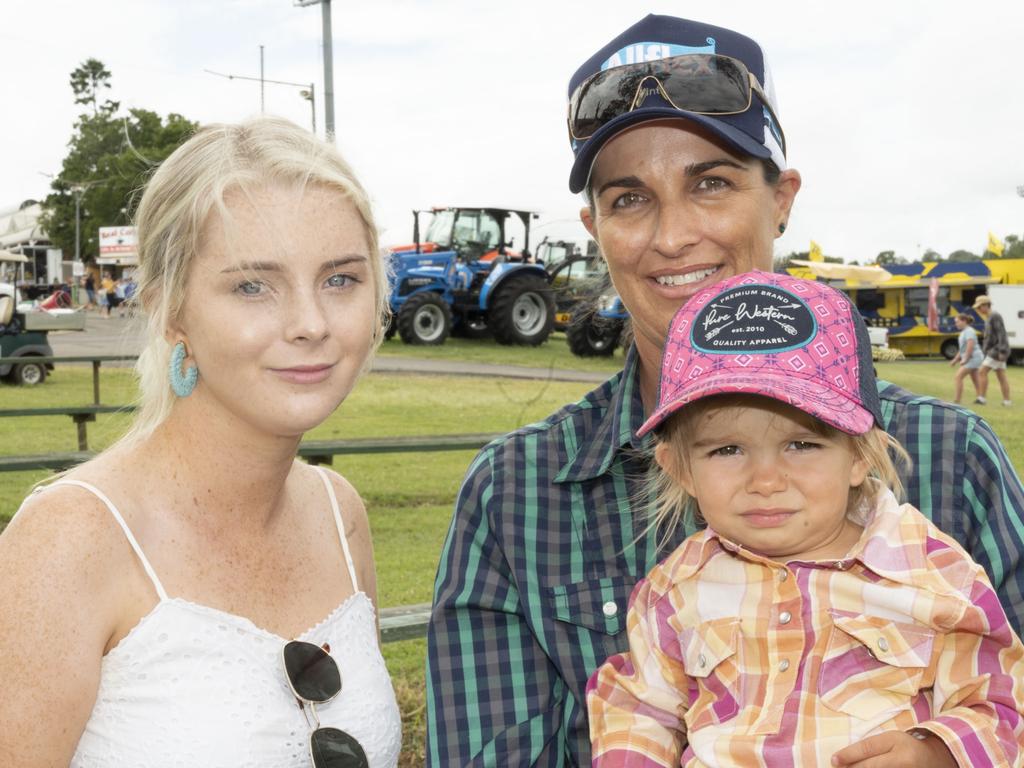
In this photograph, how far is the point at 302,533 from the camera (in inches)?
100

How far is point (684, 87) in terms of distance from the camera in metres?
2.10

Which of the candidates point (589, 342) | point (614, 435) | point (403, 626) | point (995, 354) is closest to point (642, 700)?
point (614, 435)

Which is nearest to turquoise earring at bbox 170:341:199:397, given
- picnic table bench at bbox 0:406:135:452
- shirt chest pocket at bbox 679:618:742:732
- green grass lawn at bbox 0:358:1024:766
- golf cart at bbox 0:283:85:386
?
shirt chest pocket at bbox 679:618:742:732

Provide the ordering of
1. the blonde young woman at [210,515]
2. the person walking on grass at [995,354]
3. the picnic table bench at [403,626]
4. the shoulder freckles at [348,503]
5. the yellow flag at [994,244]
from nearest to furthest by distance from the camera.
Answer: the blonde young woman at [210,515]
the shoulder freckles at [348,503]
the picnic table bench at [403,626]
the person walking on grass at [995,354]
the yellow flag at [994,244]

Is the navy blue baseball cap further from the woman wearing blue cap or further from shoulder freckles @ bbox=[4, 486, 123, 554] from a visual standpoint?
shoulder freckles @ bbox=[4, 486, 123, 554]

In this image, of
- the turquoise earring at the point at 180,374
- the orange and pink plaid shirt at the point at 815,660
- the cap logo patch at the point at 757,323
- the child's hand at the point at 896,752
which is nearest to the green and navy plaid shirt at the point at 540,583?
the orange and pink plaid shirt at the point at 815,660

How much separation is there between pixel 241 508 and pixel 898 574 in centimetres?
134

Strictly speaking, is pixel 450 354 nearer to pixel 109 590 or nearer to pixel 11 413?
pixel 11 413

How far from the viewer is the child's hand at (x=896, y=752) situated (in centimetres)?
165

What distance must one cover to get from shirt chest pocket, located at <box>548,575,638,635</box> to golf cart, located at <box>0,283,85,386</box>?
56.7 ft

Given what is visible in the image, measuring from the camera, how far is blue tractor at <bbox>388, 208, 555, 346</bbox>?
74.3 feet

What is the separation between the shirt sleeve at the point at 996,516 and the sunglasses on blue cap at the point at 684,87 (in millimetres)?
754

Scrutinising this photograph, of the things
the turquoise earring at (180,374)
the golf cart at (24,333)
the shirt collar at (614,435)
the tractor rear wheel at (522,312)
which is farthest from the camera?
the tractor rear wheel at (522,312)

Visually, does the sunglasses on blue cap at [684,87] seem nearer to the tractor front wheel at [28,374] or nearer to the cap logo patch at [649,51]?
the cap logo patch at [649,51]
